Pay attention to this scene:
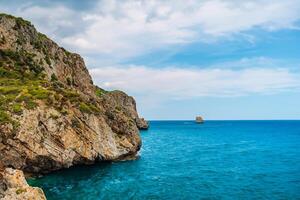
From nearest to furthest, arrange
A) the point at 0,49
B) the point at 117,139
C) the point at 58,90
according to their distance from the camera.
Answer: the point at 58,90
the point at 117,139
the point at 0,49

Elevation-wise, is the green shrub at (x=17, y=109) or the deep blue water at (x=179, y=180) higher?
the green shrub at (x=17, y=109)

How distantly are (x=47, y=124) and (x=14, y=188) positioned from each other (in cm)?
3751

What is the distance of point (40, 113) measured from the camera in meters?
73.7

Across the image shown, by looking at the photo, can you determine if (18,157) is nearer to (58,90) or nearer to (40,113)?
(40,113)

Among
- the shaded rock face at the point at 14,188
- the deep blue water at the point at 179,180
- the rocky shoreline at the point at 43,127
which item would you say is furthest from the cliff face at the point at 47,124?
the shaded rock face at the point at 14,188

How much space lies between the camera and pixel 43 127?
7244cm

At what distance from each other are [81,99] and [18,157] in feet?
84.6

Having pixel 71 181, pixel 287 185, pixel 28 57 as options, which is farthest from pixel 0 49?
pixel 287 185

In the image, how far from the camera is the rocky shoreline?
65.5m

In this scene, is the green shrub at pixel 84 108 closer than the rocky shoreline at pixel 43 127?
No

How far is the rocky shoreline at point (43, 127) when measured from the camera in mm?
65500

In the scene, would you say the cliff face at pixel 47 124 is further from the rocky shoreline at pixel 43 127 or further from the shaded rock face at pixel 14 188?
the shaded rock face at pixel 14 188

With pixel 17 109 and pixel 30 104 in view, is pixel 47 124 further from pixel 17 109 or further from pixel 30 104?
pixel 17 109

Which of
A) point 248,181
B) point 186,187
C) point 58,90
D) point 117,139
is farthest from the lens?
point 117,139
